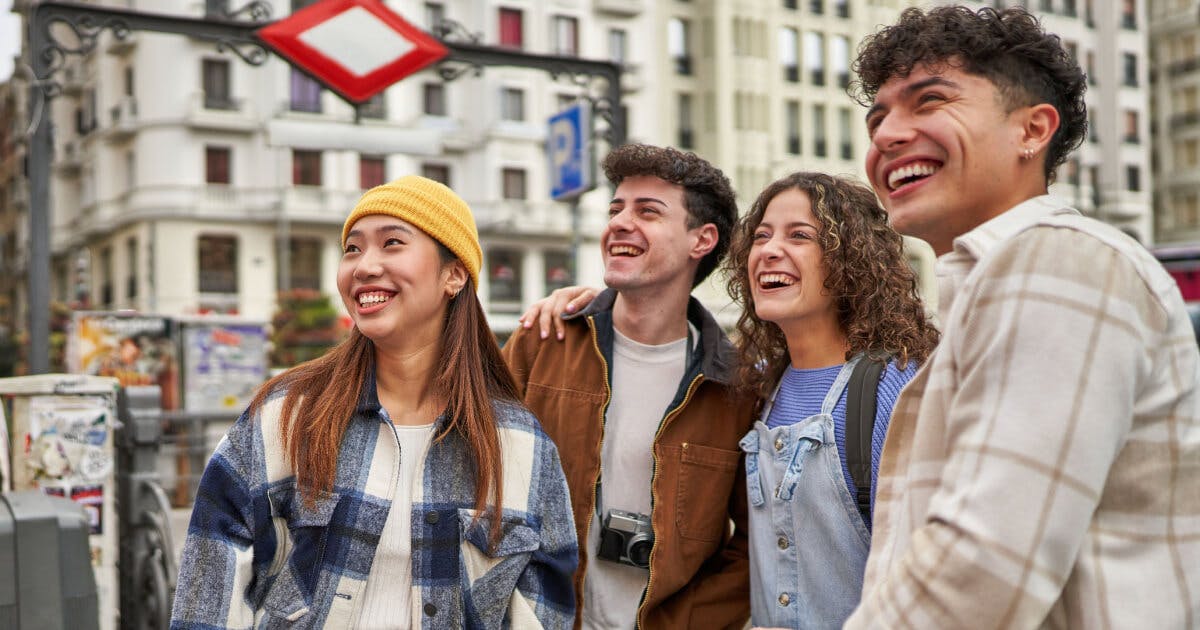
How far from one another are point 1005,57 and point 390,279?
5.18 ft

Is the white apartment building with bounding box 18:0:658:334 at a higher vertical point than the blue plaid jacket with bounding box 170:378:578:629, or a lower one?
higher

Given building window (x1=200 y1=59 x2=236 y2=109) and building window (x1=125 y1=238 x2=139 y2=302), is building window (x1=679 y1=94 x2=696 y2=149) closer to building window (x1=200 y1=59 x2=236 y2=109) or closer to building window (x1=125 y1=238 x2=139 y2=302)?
building window (x1=200 y1=59 x2=236 y2=109)

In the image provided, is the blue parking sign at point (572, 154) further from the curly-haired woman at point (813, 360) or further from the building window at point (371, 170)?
the building window at point (371, 170)

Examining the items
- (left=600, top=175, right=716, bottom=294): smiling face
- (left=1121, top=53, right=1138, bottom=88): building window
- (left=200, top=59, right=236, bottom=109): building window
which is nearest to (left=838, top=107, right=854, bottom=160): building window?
(left=1121, top=53, right=1138, bottom=88): building window

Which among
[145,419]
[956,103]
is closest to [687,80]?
[145,419]

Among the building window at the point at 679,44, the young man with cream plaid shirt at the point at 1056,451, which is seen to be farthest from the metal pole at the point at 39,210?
the building window at the point at 679,44

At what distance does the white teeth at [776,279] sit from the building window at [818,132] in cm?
4642

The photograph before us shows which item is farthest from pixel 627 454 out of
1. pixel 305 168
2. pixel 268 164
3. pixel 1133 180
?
pixel 1133 180

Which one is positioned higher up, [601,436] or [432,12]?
[432,12]

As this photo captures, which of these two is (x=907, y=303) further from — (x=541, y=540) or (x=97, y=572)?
(x=97, y=572)

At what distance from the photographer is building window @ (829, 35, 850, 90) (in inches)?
1935

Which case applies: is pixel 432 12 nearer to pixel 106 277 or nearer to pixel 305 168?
pixel 305 168

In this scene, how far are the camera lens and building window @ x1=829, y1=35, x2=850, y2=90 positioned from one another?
47.8 metres

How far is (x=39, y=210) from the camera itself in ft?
20.0
